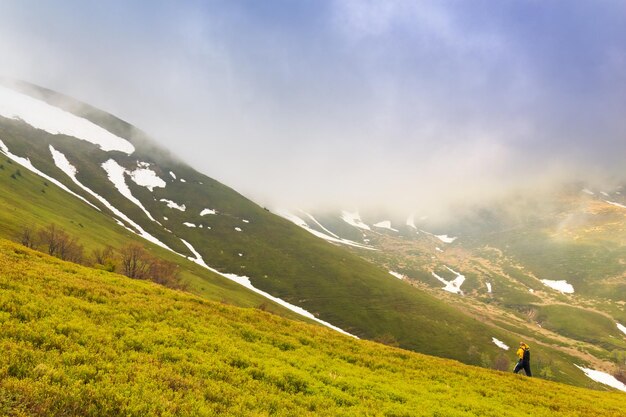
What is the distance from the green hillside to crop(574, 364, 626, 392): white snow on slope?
194 m

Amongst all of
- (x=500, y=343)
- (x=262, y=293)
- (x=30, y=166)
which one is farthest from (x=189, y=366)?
(x=30, y=166)

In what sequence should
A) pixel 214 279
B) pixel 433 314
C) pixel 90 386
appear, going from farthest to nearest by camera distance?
pixel 433 314, pixel 214 279, pixel 90 386

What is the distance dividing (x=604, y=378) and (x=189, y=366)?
23442 centimetres

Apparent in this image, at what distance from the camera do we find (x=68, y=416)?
10.8 m

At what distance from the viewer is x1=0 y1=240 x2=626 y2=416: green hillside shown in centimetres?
1250

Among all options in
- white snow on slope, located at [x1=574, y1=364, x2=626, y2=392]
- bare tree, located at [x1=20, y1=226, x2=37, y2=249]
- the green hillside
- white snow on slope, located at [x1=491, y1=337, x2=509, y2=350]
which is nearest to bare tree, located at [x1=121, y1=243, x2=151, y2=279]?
bare tree, located at [x1=20, y1=226, x2=37, y2=249]

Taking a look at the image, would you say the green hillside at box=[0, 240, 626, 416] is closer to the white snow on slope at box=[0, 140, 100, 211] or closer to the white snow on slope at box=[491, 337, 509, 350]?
the white snow on slope at box=[491, 337, 509, 350]

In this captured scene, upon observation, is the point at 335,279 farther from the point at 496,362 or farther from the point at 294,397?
the point at 294,397

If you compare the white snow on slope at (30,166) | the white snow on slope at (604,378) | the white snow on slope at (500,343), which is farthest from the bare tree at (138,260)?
the white snow on slope at (604,378)

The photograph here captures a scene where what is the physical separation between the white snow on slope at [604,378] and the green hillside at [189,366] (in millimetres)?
193637

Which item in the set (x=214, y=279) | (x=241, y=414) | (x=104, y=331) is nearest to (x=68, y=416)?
(x=241, y=414)

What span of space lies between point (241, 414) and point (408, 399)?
37.1 ft

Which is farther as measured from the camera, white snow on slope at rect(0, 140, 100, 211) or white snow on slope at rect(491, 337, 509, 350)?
white snow on slope at rect(0, 140, 100, 211)

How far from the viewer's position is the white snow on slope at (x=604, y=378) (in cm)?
17276
